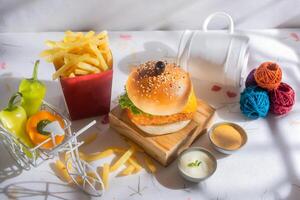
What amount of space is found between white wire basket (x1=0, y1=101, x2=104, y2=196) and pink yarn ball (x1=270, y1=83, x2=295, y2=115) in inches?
19.4

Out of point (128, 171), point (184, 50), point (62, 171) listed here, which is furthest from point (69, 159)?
point (184, 50)

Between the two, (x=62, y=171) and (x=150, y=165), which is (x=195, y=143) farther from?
(x=62, y=171)

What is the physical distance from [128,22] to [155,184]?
0.60 meters

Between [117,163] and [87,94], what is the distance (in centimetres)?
19

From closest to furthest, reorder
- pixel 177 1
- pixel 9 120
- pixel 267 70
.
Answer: pixel 9 120 → pixel 267 70 → pixel 177 1

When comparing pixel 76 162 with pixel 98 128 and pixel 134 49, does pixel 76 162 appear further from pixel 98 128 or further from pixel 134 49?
pixel 134 49

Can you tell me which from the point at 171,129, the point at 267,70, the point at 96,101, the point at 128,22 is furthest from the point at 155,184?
the point at 128,22

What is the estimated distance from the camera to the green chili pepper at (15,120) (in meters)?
0.88

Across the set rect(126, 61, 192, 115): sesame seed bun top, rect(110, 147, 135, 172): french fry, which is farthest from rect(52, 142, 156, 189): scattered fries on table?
rect(126, 61, 192, 115): sesame seed bun top

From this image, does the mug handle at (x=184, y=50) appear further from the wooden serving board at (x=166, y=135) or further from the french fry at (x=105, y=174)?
the french fry at (x=105, y=174)

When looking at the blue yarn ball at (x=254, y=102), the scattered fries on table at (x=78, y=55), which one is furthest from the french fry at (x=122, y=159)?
the blue yarn ball at (x=254, y=102)

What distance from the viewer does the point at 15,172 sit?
94 centimetres

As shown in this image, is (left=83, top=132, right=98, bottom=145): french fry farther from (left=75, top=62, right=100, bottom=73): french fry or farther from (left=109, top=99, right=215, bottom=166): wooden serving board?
(left=75, top=62, right=100, bottom=73): french fry

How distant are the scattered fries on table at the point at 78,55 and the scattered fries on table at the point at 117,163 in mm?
198
